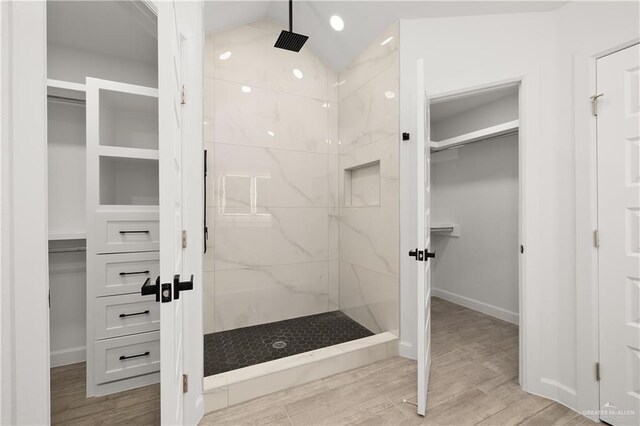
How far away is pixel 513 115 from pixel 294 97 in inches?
90.6

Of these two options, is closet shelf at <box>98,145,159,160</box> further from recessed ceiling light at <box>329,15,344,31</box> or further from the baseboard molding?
the baseboard molding

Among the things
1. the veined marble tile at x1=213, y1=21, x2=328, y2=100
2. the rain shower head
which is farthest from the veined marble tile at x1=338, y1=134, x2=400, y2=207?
the rain shower head

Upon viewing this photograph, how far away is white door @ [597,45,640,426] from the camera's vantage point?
4.82 ft

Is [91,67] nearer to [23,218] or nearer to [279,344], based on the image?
[23,218]

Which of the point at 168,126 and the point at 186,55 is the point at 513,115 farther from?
the point at 168,126

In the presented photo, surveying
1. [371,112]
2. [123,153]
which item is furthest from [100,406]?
[371,112]

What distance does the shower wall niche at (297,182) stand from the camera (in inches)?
100

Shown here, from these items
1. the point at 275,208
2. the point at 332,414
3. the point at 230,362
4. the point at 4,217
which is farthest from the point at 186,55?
the point at 332,414

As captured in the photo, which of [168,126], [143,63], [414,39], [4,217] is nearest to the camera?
[4,217]

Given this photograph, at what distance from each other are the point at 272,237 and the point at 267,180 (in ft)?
1.94

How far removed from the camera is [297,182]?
300 cm

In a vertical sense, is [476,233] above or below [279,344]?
above

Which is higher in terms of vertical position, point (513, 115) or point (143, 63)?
point (143, 63)

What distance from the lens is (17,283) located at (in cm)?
66
